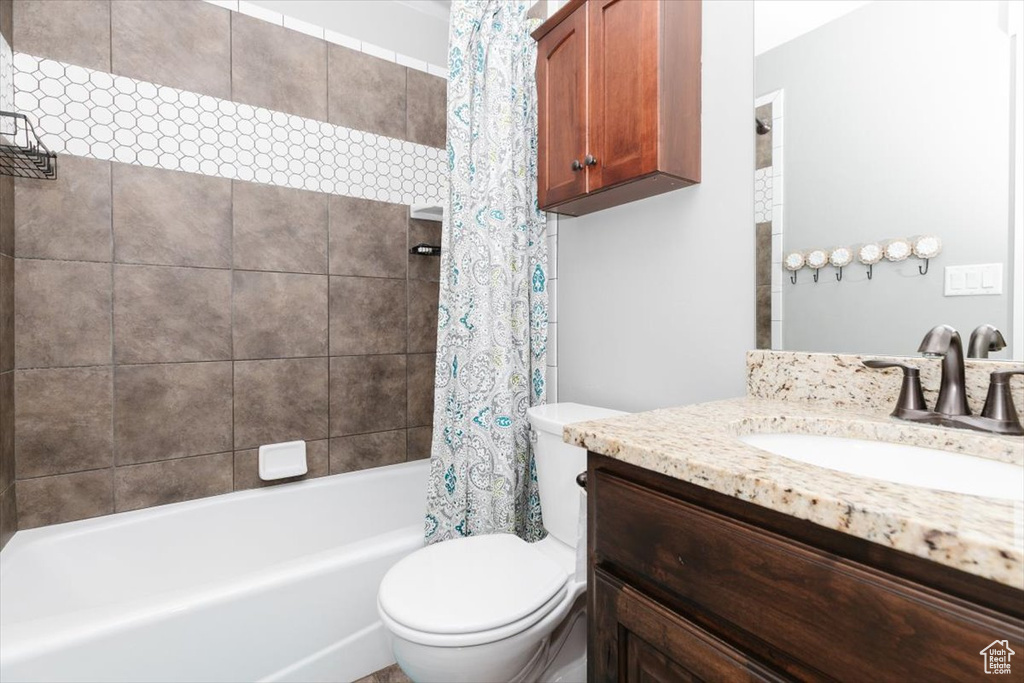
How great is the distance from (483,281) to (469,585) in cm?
89

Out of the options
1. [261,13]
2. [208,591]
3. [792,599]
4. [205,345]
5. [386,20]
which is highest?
[386,20]

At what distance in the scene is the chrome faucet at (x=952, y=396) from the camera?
0.75m

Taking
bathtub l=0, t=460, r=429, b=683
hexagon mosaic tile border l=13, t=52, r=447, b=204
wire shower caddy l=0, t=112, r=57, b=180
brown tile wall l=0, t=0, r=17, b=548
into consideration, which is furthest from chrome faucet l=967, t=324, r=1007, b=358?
brown tile wall l=0, t=0, r=17, b=548

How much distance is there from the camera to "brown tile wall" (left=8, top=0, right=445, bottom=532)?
1537 mm

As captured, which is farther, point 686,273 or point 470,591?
point 686,273

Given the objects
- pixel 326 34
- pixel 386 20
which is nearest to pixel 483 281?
pixel 326 34

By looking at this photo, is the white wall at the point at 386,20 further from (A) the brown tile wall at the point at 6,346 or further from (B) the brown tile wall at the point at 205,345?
(A) the brown tile wall at the point at 6,346

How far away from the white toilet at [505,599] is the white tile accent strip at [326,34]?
5.81 feet

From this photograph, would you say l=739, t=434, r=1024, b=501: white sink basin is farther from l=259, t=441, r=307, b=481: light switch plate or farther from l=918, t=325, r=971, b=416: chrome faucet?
l=259, t=441, r=307, b=481: light switch plate

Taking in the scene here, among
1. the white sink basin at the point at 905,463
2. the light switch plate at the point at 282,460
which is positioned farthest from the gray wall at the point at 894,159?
the light switch plate at the point at 282,460

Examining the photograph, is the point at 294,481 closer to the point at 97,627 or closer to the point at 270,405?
the point at 270,405

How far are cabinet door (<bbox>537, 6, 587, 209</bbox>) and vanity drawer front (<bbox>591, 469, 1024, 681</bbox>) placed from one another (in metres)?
1.01

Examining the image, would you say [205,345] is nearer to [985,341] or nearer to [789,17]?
[789,17]

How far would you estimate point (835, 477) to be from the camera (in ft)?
1.82
